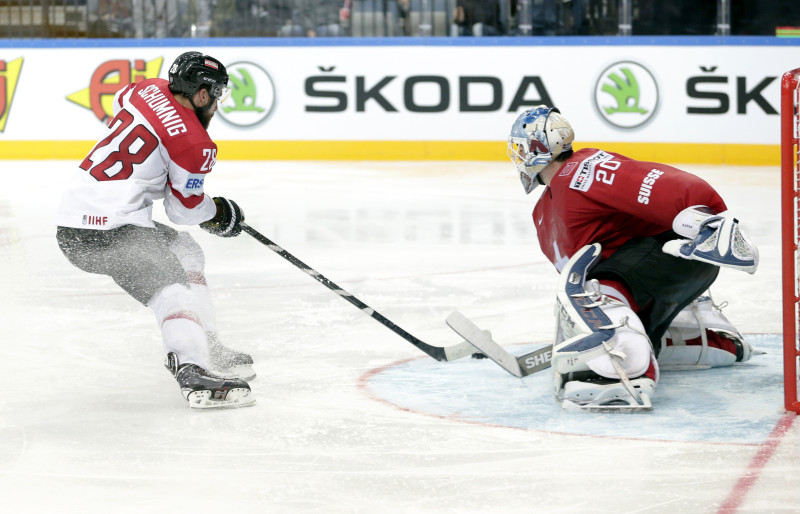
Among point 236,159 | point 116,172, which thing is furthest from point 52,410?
point 236,159

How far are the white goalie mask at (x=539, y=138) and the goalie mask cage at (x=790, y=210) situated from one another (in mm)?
637

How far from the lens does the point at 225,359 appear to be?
12.3 ft

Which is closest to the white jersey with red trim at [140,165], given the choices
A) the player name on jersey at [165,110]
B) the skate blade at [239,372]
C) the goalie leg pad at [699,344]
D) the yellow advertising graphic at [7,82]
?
the player name on jersey at [165,110]

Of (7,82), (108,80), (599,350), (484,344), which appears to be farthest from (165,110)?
(7,82)

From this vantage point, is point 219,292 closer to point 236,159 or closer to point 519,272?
point 519,272

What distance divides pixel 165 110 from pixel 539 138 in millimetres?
1017

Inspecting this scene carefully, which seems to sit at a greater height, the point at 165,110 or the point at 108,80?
the point at 108,80

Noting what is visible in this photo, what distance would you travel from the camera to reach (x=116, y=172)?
3.37 m

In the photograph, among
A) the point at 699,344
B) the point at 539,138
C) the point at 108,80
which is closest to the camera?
the point at 539,138

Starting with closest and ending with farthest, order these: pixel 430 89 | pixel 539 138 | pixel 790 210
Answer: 1. pixel 790 210
2. pixel 539 138
3. pixel 430 89

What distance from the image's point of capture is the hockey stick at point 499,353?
354 cm

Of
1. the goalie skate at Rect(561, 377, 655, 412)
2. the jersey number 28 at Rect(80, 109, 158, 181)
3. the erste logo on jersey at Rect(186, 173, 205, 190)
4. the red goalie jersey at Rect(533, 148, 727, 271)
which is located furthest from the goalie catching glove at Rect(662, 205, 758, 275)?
the jersey number 28 at Rect(80, 109, 158, 181)

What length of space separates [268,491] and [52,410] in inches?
37.7

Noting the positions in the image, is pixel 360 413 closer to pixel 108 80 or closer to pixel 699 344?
pixel 699 344
